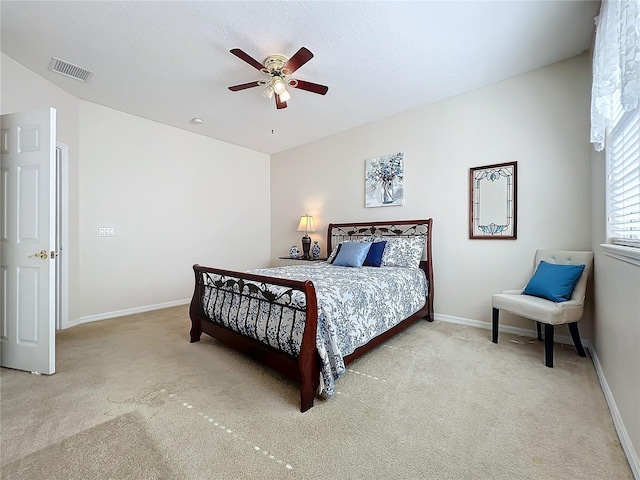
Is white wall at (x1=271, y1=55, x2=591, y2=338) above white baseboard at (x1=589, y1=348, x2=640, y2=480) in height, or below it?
above

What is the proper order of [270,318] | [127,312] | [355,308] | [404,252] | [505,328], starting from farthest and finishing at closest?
1. [127,312]
2. [404,252]
3. [505,328]
4. [355,308]
5. [270,318]

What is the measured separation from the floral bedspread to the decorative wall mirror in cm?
99

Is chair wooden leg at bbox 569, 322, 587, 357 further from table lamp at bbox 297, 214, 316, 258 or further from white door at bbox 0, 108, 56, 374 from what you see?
white door at bbox 0, 108, 56, 374

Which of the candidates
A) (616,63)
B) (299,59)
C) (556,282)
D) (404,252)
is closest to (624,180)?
(616,63)

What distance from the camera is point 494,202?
331 centimetres

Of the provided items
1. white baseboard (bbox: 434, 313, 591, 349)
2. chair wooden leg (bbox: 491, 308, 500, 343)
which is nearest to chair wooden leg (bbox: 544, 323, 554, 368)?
chair wooden leg (bbox: 491, 308, 500, 343)

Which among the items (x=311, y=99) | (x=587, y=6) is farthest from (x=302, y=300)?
(x=587, y=6)

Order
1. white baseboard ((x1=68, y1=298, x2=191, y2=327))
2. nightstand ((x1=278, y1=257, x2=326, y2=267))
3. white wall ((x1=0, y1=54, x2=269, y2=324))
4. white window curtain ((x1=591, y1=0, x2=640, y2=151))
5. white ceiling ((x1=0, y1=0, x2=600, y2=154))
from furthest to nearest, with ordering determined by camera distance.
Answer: nightstand ((x1=278, y1=257, x2=326, y2=267)) → white baseboard ((x1=68, y1=298, x2=191, y2=327)) → white wall ((x1=0, y1=54, x2=269, y2=324)) → white ceiling ((x1=0, y1=0, x2=600, y2=154)) → white window curtain ((x1=591, y1=0, x2=640, y2=151))

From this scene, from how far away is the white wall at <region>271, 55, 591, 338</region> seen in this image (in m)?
2.86

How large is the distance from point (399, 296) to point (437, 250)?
1183mm

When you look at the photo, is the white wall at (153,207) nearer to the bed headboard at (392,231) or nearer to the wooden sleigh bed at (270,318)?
the wooden sleigh bed at (270,318)

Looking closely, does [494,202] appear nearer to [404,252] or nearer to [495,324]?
[404,252]

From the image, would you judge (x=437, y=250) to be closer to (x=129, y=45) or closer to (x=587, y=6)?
(x=587, y=6)

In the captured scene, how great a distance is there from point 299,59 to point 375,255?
2.33m
